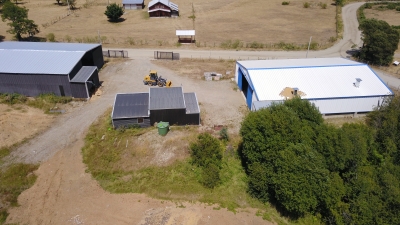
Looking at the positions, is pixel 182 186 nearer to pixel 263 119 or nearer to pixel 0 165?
pixel 263 119

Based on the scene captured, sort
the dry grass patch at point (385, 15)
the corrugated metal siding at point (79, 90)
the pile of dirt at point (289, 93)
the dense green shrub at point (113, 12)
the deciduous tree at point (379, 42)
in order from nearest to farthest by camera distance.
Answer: the pile of dirt at point (289, 93) < the corrugated metal siding at point (79, 90) < the deciduous tree at point (379, 42) < the dense green shrub at point (113, 12) < the dry grass patch at point (385, 15)

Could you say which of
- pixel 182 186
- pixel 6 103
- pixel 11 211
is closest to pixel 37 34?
pixel 6 103

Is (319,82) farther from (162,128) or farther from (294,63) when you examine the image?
(162,128)

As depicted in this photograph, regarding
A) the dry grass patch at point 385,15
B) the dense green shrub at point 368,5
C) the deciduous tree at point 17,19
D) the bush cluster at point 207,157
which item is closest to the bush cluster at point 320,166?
the bush cluster at point 207,157

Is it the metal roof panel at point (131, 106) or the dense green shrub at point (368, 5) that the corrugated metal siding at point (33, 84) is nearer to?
the metal roof panel at point (131, 106)

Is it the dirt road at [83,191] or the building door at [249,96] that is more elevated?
the building door at [249,96]

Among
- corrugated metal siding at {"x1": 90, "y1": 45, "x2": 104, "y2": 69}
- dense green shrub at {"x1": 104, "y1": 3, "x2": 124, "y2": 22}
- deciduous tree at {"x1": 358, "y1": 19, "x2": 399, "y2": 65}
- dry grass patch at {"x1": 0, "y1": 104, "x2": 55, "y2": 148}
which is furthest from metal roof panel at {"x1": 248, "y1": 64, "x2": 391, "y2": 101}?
dense green shrub at {"x1": 104, "y1": 3, "x2": 124, "y2": 22}
